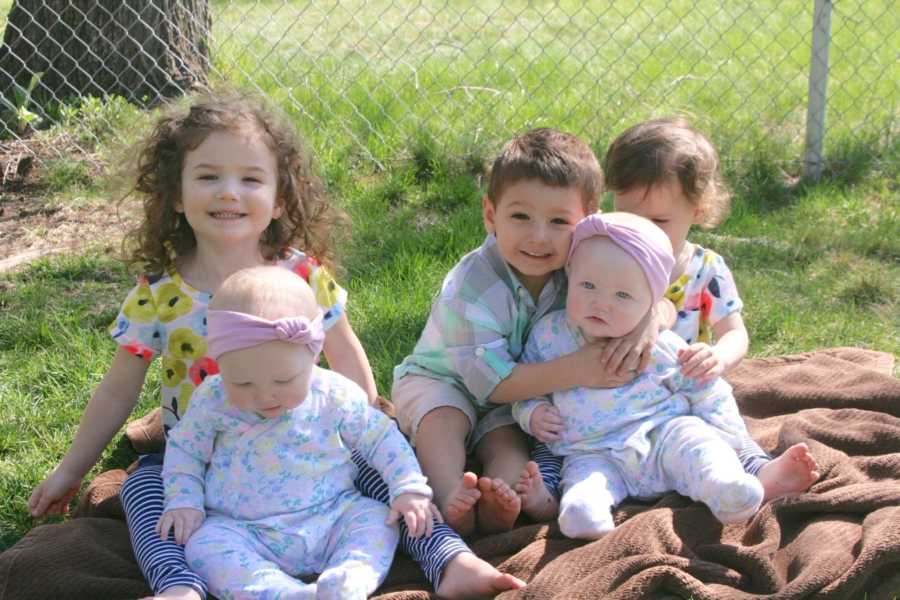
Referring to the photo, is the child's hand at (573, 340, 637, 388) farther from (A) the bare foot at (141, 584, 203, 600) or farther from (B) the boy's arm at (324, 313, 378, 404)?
(A) the bare foot at (141, 584, 203, 600)

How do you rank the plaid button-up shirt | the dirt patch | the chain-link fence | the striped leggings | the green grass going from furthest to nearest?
1. the chain-link fence
2. the dirt patch
3. the green grass
4. the plaid button-up shirt
5. the striped leggings

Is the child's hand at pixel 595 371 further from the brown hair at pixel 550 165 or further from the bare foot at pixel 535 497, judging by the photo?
the brown hair at pixel 550 165

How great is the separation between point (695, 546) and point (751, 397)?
1.00 metres

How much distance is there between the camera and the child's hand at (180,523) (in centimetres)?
251

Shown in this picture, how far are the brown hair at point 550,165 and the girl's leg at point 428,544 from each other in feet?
2.71

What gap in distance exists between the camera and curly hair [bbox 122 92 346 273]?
301 centimetres

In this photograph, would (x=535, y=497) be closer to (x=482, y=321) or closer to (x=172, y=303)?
(x=482, y=321)

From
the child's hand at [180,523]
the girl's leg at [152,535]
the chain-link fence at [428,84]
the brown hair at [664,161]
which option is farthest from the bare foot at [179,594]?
the chain-link fence at [428,84]

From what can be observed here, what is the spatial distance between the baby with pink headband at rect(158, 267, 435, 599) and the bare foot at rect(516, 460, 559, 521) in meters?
0.27

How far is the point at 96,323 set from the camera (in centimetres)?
416

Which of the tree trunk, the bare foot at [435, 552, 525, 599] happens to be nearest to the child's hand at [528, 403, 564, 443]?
the bare foot at [435, 552, 525, 599]

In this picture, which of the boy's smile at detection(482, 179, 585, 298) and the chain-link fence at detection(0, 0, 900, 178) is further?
the chain-link fence at detection(0, 0, 900, 178)

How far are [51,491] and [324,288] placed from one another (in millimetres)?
914

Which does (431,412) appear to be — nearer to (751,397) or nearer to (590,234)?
(590,234)
